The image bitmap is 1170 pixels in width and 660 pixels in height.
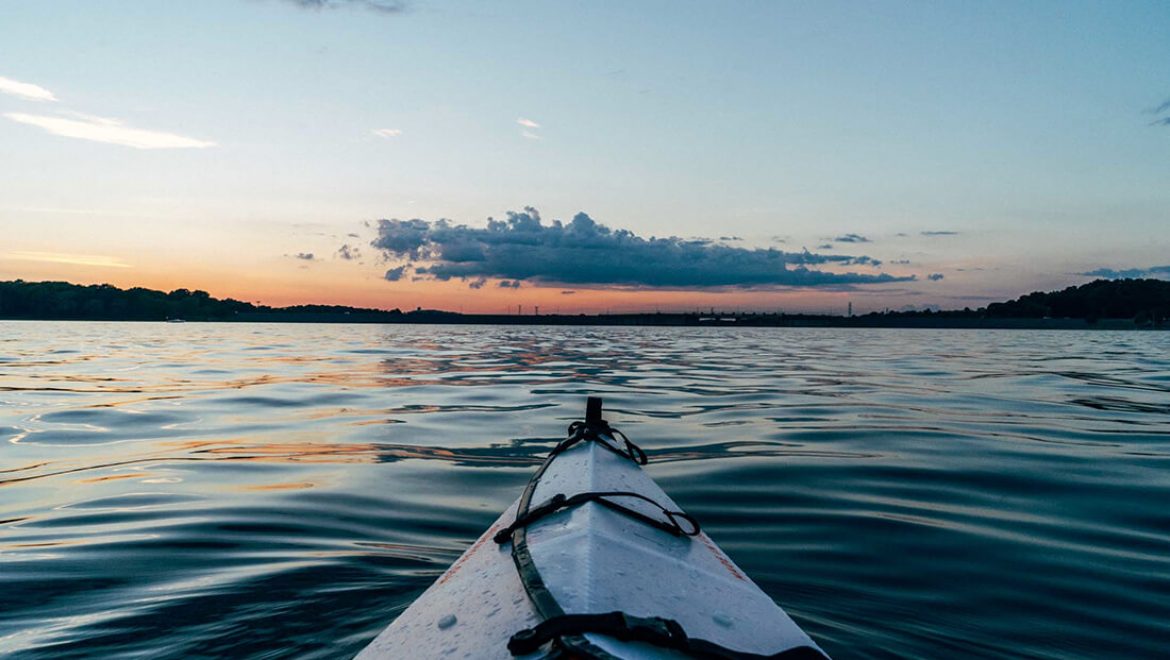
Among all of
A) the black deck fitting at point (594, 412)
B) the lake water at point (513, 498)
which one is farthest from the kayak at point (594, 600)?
the black deck fitting at point (594, 412)

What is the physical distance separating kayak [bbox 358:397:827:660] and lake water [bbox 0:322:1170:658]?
1199 millimetres

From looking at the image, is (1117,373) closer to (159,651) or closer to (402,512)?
(402,512)

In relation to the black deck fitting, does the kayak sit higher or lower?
lower

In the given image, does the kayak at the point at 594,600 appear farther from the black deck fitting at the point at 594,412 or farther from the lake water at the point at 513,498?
the black deck fitting at the point at 594,412

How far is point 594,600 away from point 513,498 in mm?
4654

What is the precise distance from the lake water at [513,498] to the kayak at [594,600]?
1.20 meters

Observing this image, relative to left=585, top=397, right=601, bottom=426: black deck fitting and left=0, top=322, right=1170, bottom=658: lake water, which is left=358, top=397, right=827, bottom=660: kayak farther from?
left=585, top=397, right=601, bottom=426: black deck fitting

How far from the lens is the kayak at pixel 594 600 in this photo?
175cm

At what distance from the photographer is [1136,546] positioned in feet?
16.8

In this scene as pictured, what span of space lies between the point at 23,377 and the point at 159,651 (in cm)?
1906

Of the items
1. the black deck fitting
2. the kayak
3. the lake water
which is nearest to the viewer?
the kayak

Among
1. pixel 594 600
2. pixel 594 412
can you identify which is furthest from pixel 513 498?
pixel 594 600

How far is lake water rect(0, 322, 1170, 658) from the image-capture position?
12.4 feet

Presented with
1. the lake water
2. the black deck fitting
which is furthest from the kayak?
the black deck fitting
